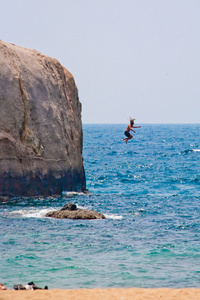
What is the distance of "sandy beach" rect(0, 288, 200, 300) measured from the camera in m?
14.4

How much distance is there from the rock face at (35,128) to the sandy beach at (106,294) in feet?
50.1

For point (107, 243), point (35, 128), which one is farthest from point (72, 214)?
point (35, 128)

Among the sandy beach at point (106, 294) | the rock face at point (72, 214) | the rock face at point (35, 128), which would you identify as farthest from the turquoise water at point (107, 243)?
the rock face at point (35, 128)

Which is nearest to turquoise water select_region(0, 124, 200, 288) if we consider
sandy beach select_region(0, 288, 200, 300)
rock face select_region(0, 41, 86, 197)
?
sandy beach select_region(0, 288, 200, 300)

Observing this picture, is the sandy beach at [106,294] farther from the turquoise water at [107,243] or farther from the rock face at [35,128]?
the rock face at [35,128]

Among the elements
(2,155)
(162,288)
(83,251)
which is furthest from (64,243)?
(2,155)

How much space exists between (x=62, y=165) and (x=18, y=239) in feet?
40.5

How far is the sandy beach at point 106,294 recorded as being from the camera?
14.4m

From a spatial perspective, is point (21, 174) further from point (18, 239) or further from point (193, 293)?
point (193, 293)

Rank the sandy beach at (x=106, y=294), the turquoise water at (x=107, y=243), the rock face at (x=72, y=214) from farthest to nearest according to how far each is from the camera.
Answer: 1. the rock face at (x=72, y=214)
2. the turquoise water at (x=107, y=243)
3. the sandy beach at (x=106, y=294)

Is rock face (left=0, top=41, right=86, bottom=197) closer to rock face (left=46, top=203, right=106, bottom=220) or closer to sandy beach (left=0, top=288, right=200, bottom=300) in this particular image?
rock face (left=46, top=203, right=106, bottom=220)

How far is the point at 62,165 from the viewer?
3359 centimetres

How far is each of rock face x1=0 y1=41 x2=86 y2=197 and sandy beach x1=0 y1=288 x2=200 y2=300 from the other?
1526 centimetres

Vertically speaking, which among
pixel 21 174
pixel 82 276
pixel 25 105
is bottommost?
pixel 82 276
